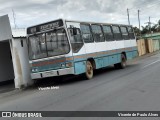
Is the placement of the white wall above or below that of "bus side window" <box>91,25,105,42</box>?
above

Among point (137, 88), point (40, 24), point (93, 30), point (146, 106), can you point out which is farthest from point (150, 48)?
point (146, 106)

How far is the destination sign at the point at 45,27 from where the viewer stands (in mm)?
16344

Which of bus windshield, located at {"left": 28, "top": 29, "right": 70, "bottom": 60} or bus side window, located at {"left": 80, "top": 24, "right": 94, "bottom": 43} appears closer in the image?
bus windshield, located at {"left": 28, "top": 29, "right": 70, "bottom": 60}

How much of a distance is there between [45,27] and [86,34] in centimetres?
243

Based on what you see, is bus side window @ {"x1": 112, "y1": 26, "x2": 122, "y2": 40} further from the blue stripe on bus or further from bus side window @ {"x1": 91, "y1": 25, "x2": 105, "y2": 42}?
bus side window @ {"x1": 91, "y1": 25, "x2": 105, "y2": 42}

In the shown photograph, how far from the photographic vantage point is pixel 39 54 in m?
16.7

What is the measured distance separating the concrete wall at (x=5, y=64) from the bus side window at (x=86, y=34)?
4912mm

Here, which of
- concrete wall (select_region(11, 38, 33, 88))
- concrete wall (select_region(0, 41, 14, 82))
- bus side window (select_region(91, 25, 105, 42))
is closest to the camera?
concrete wall (select_region(11, 38, 33, 88))

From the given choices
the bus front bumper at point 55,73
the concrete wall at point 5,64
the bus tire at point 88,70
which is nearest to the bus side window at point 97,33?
the bus tire at point 88,70

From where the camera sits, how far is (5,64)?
20.2m

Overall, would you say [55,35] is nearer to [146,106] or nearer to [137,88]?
[137,88]

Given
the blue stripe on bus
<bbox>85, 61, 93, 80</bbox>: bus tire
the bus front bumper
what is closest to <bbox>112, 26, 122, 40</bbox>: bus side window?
the blue stripe on bus

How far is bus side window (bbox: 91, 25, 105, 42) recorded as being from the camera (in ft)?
62.6

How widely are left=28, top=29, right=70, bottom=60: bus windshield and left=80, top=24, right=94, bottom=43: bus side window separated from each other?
1.79m
